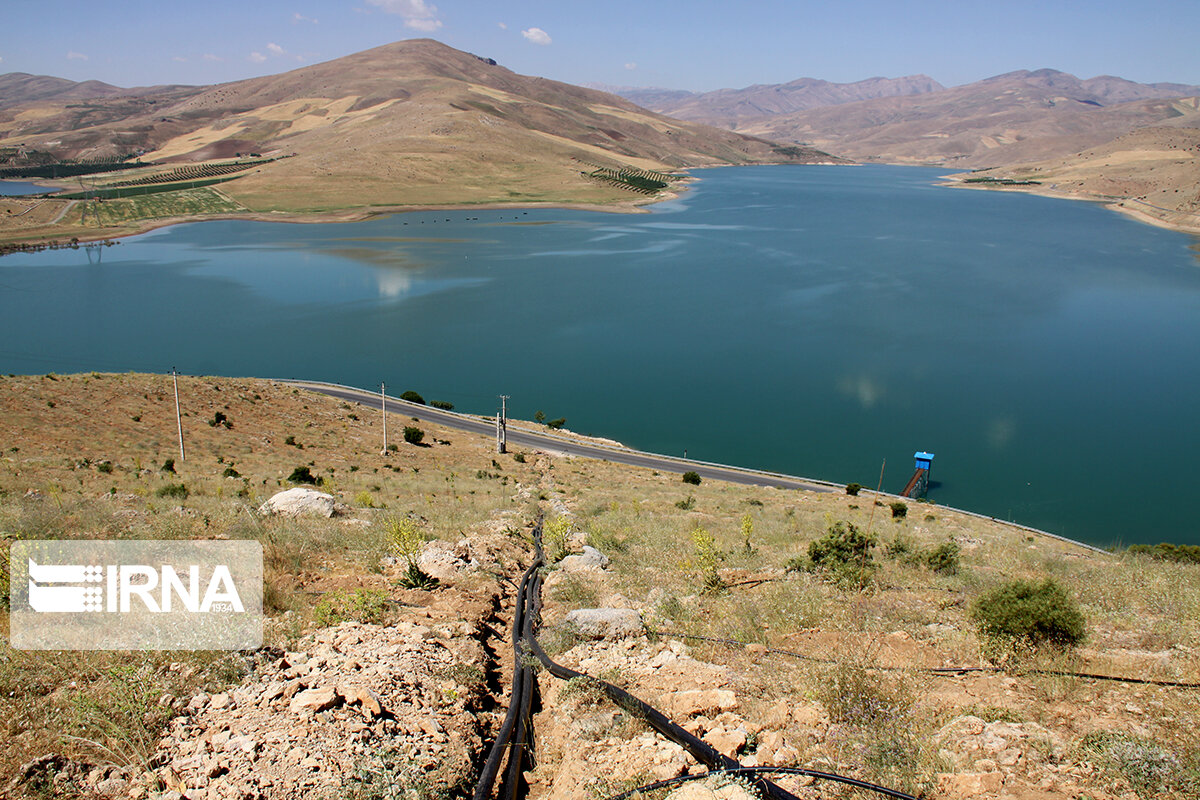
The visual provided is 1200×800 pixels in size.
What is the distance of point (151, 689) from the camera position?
5.17 metres

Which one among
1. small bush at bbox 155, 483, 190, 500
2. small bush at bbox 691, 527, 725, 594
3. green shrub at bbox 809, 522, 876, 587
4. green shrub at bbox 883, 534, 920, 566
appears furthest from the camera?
small bush at bbox 155, 483, 190, 500

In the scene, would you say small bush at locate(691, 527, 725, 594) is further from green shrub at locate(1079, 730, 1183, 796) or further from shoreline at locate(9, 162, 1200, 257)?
shoreline at locate(9, 162, 1200, 257)

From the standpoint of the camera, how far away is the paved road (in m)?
35.3

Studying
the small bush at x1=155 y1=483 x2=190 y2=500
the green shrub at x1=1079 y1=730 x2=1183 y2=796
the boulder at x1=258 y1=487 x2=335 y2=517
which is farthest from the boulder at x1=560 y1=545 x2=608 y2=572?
the small bush at x1=155 y1=483 x2=190 y2=500

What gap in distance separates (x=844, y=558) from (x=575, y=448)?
94.0ft

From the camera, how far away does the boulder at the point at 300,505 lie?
1267 centimetres

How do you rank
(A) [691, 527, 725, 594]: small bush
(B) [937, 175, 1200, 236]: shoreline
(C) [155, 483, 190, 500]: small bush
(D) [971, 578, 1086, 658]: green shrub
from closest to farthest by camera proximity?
(D) [971, 578, 1086, 658]: green shrub
(A) [691, 527, 725, 594]: small bush
(C) [155, 483, 190, 500]: small bush
(B) [937, 175, 1200, 236]: shoreline

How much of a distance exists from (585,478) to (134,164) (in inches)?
8021

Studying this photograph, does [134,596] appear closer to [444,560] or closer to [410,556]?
[410,556]

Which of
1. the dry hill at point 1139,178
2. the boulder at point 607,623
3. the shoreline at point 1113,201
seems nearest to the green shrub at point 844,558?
the boulder at point 607,623

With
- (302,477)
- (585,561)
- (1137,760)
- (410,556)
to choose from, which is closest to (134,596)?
(410,556)

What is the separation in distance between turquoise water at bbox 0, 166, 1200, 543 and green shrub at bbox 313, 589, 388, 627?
105 feet

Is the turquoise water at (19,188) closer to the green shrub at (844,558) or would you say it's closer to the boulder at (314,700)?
the green shrub at (844,558)

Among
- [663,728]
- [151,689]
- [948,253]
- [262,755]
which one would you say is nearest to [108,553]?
[151,689]
